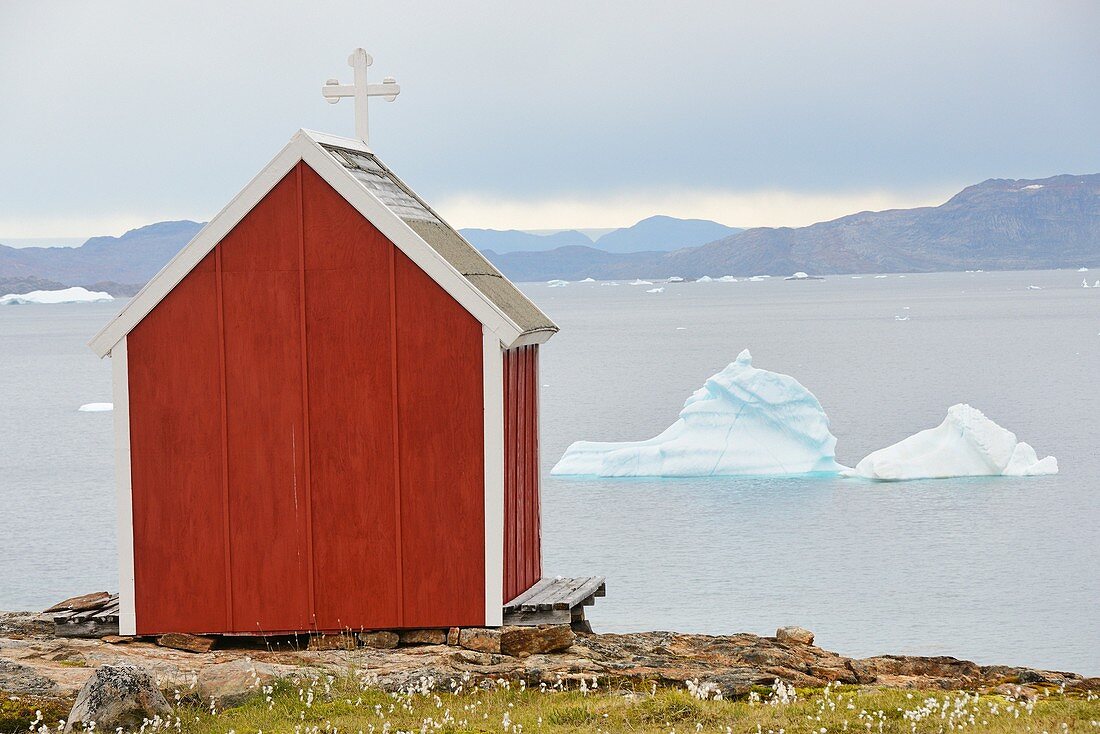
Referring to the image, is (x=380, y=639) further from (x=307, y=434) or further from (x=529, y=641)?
(x=307, y=434)

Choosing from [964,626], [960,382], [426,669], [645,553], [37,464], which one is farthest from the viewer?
[960,382]

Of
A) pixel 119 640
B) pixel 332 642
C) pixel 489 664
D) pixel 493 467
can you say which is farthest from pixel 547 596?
pixel 119 640

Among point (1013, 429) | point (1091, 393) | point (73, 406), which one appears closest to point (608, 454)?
point (1013, 429)

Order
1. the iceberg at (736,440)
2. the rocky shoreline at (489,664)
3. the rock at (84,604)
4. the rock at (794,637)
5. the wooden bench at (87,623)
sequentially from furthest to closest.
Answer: the iceberg at (736,440) → the rock at (794,637) → the rock at (84,604) → the wooden bench at (87,623) → the rocky shoreline at (489,664)

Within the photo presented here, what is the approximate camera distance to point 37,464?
49.2 metres

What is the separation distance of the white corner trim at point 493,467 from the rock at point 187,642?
243 centimetres

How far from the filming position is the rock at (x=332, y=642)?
36.9ft

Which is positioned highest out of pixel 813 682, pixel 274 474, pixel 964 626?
pixel 274 474

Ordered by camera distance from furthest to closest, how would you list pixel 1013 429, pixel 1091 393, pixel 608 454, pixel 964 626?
pixel 1091 393
pixel 1013 429
pixel 608 454
pixel 964 626

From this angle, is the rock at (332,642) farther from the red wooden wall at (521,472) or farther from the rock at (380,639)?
the red wooden wall at (521,472)

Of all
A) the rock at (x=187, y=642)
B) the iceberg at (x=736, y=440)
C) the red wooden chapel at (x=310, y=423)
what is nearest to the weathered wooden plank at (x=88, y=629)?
the red wooden chapel at (x=310, y=423)

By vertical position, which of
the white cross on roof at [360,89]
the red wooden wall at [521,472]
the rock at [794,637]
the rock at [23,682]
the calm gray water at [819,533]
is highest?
the white cross on roof at [360,89]

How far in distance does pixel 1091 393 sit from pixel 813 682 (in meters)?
59.9

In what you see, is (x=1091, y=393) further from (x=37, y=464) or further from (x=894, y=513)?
(x=37, y=464)
